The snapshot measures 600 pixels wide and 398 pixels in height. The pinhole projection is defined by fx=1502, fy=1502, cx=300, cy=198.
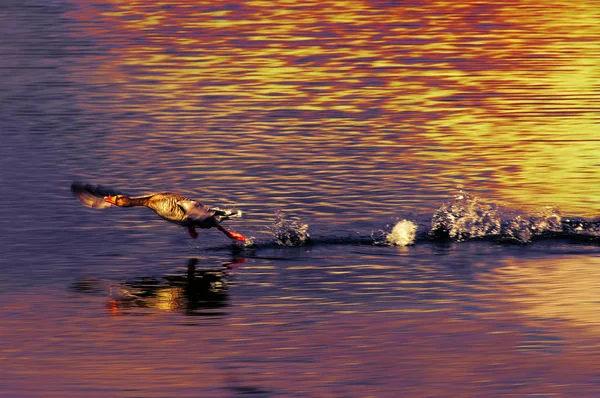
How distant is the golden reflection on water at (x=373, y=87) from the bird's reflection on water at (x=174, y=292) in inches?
208

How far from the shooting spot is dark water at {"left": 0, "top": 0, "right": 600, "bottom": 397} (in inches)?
508

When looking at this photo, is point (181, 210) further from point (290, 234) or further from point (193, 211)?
point (290, 234)

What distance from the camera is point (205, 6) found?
4331 centimetres

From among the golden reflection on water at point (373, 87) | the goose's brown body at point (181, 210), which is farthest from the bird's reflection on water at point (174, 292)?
the golden reflection on water at point (373, 87)

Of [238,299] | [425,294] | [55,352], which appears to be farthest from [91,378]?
[425,294]

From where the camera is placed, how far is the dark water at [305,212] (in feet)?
42.3

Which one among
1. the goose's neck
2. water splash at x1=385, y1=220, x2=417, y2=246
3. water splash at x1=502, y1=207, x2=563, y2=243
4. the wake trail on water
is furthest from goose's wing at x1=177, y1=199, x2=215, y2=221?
water splash at x1=502, y1=207, x2=563, y2=243

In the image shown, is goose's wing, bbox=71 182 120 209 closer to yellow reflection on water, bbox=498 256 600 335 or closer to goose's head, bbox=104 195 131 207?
goose's head, bbox=104 195 131 207

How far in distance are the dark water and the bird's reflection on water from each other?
4cm

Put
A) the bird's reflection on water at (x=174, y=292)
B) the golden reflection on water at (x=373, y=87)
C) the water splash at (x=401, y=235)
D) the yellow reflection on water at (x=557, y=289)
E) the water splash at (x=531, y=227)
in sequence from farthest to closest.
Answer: the golden reflection on water at (x=373, y=87), the water splash at (x=531, y=227), the water splash at (x=401, y=235), the bird's reflection on water at (x=174, y=292), the yellow reflection on water at (x=557, y=289)

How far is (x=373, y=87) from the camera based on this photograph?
2888cm

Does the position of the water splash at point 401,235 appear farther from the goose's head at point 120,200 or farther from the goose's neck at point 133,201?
the goose's head at point 120,200

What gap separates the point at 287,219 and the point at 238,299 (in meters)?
3.79

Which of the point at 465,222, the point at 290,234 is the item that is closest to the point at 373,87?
the point at 465,222
